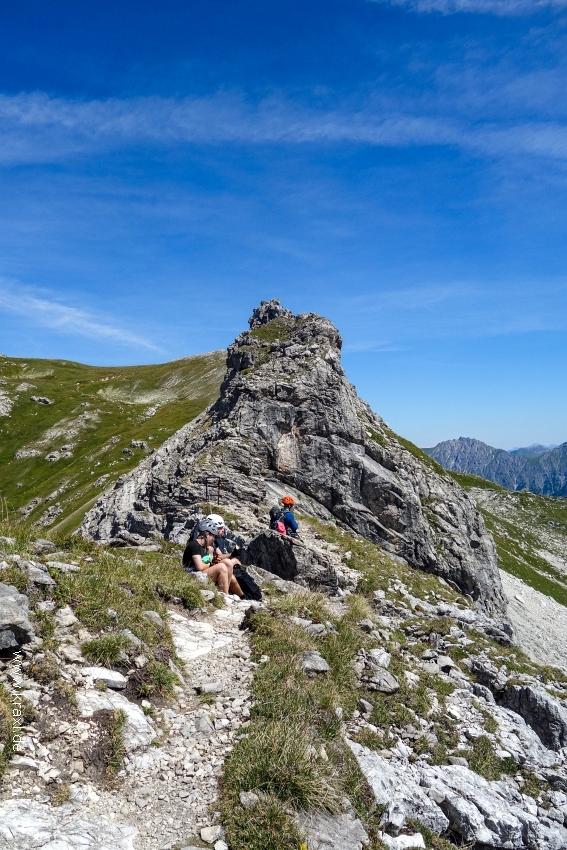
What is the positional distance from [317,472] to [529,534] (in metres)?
115

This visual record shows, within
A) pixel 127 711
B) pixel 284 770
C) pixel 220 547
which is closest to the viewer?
pixel 284 770

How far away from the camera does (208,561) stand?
17766 mm

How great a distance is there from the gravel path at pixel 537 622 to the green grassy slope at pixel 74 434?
64.4m

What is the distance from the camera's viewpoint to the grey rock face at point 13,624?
8.61 metres

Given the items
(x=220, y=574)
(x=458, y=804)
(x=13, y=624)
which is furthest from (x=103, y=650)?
(x=458, y=804)

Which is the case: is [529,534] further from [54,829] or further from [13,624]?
[54,829]

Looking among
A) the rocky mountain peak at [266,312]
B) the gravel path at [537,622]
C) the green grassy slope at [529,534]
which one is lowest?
the gravel path at [537,622]

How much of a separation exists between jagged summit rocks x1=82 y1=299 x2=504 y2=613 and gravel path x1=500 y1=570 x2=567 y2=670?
22.0 feet

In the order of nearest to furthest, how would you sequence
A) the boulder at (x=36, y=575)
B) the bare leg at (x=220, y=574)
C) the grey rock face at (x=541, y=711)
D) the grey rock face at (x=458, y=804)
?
the grey rock face at (x=458, y=804), the boulder at (x=36, y=575), the grey rock face at (x=541, y=711), the bare leg at (x=220, y=574)

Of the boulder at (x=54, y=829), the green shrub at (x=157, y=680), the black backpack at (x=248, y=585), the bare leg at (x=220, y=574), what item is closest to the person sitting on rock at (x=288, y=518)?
the black backpack at (x=248, y=585)

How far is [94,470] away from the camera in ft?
383

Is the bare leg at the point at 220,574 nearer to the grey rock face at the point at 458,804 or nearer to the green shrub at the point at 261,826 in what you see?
the grey rock face at the point at 458,804

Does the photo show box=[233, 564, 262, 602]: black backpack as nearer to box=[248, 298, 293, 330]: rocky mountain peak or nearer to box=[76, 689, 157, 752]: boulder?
box=[76, 689, 157, 752]: boulder

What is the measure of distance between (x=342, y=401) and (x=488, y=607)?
24635 millimetres
